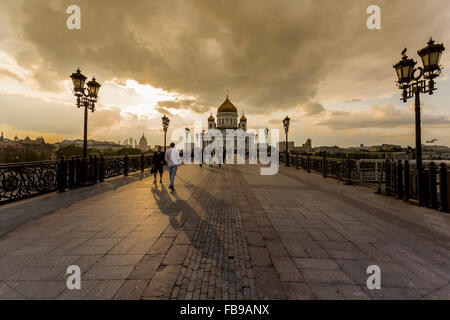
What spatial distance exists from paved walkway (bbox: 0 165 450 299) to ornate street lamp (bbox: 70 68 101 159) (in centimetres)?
570

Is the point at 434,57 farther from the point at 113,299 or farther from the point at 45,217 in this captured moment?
the point at 45,217

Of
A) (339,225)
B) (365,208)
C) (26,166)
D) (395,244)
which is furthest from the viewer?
(26,166)

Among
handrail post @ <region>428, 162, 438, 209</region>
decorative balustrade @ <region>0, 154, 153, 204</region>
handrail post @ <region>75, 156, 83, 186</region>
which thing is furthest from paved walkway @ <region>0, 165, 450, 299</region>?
handrail post @ <region>75, 156, 83, 186</region>

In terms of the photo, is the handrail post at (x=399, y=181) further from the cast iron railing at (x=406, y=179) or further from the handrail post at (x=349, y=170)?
the handrail post at (x=349, y=170)

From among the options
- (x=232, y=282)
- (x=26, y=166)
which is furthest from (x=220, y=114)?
(x=232, y=282)

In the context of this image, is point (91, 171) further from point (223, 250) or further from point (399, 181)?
point (399, 181)

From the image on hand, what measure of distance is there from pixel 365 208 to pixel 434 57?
5.17 meters

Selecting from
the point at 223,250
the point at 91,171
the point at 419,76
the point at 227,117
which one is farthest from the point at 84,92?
the point at 227,117

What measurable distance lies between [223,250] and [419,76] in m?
8.53

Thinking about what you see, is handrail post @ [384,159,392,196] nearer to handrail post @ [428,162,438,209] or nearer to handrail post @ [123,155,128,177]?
handrail post @ [428,162,438,209]

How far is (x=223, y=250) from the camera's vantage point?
319 centimetres

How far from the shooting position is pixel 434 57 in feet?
19.3

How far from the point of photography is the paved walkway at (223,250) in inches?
89.7
